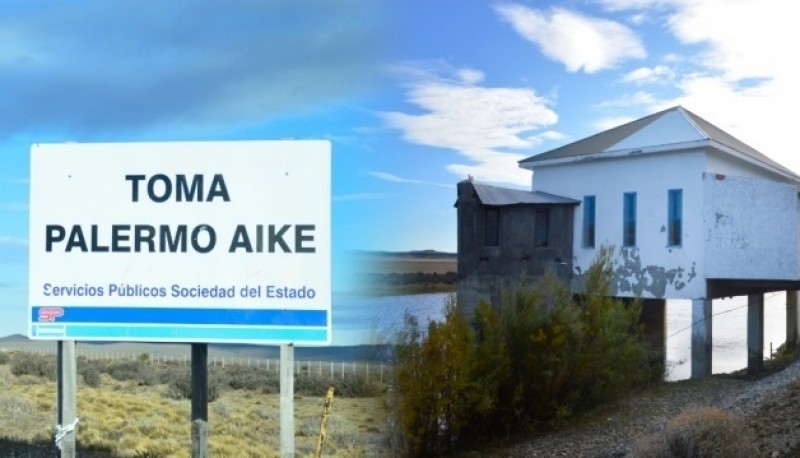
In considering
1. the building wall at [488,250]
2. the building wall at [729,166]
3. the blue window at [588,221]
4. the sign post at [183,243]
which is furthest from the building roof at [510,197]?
the sign post at [183,243]

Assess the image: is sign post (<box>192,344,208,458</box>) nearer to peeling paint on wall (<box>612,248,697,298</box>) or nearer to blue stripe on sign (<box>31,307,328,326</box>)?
blue stripe on sign (<box>31,307,328,326</box>)

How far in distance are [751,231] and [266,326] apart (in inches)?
497

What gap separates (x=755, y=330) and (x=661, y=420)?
9951mm

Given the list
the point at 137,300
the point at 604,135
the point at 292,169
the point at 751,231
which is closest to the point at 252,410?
the point at 137,300

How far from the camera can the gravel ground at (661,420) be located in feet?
27.9

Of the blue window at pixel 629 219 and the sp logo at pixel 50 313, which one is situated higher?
the blue window at pixel 629 219

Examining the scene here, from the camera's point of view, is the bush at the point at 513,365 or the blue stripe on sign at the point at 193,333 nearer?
the blue stripe on sign at the point at 193,333

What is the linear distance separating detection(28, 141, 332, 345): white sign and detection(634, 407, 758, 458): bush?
4.77 metres

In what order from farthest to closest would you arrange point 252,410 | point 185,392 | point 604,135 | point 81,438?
point 604,135 → point 185,392 → point 252,410 → point 81,438

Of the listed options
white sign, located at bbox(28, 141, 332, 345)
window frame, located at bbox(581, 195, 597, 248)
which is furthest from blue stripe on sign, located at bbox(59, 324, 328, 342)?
window frame, located at bbox(581, 195, 597, 248)

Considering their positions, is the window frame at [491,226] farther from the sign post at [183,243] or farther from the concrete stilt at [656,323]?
the sign post at [183,243]

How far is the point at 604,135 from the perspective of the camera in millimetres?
17516

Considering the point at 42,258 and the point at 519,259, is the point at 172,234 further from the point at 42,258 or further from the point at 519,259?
the point at 519,259

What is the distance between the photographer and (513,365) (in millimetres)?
11539
